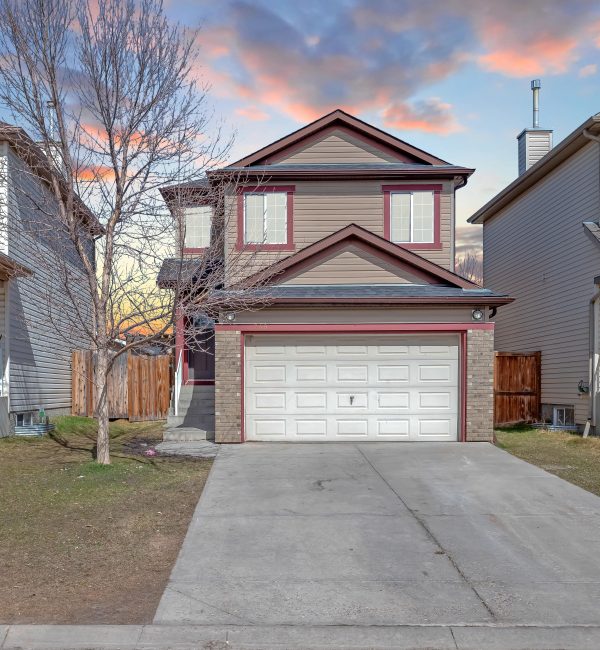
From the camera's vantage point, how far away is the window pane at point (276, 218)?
17.0 m

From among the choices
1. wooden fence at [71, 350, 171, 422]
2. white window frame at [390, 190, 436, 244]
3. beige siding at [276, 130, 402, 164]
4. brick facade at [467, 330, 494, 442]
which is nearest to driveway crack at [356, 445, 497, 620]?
brick facade at [467, 330, 494, 442]

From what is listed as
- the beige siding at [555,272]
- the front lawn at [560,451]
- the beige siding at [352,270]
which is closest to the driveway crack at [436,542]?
the front lawn at [560,451]

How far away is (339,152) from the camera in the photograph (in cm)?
1792

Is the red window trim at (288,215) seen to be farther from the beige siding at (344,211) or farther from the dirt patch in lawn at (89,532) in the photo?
the dirt patch in lawn at (89,532)

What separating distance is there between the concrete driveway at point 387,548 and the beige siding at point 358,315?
12.1 ft

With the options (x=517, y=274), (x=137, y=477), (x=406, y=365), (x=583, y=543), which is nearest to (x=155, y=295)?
(x=137, y=477)

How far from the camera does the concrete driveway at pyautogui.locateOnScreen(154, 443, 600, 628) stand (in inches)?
215

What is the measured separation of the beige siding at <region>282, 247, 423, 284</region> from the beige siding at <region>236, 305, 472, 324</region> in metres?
1.23

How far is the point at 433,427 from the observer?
14.3 meters

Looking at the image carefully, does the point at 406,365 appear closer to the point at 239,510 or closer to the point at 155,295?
the point at 155,295

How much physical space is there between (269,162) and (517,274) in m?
10.1

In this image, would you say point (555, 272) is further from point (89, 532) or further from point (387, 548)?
point (89, 532)

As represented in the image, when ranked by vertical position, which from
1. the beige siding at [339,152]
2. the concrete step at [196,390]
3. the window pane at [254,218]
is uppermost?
the beige siding at [339,152]

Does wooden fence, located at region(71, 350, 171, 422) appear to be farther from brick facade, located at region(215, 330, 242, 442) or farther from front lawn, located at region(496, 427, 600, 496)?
front lawn, located at region(496, 427, 600, 496)
